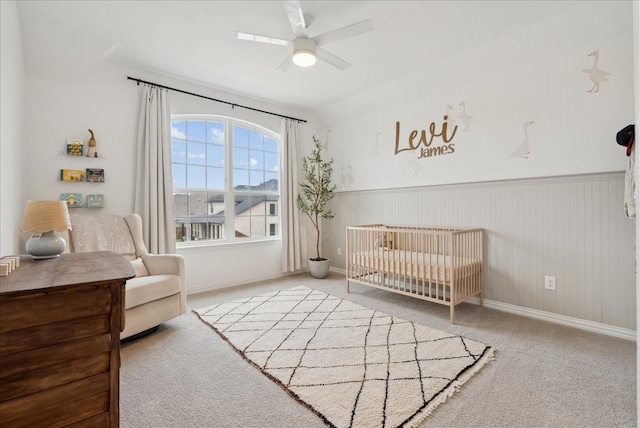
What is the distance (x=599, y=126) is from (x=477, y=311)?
1796 mm

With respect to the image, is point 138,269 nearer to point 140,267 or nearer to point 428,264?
point 140,267

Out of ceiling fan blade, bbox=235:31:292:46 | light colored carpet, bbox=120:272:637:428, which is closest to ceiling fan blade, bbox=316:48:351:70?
ceiling fan blade, bbox=235:31:292:46

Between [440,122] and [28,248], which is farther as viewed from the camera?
[440,122]

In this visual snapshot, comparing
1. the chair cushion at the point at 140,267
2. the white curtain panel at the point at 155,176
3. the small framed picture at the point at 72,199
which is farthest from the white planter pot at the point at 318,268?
the small framed picture at the point at 72,199

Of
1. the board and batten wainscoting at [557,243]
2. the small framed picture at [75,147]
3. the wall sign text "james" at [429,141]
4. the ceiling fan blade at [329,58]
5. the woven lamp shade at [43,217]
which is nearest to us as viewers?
the woven lamp shade at [43,217]

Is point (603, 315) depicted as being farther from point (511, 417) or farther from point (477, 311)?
point (511, 417)

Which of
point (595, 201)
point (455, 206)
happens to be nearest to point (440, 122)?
point (455, 206)

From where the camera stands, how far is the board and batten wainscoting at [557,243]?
219 centimetres

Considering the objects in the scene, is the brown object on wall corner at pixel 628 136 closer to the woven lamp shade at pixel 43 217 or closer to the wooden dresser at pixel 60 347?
the wooden dresser at pixel 60 347

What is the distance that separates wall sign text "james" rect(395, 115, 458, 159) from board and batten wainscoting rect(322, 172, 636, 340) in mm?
394

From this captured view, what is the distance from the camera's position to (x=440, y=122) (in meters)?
3.20

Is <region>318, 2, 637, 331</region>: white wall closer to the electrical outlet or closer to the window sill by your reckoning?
the electrical outlet

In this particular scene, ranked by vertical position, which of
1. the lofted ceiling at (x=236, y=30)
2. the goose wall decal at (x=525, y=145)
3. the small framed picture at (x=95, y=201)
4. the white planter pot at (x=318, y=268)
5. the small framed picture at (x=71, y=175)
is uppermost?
the lofted ceiling at (x=236, y=30)

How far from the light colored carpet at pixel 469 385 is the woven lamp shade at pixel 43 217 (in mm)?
940
